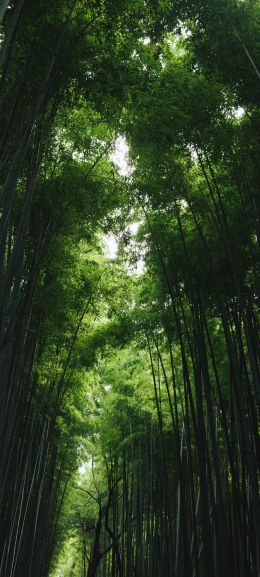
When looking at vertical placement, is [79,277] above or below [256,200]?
above

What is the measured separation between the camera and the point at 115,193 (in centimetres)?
463

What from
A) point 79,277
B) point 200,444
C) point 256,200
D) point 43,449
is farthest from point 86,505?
point 256,200

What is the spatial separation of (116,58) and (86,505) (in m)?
10.1

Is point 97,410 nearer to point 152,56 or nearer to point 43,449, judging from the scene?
point 43,449

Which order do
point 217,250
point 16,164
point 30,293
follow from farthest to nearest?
point 217,250 → point 30,293 → point 16,164

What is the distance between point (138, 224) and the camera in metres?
5.33

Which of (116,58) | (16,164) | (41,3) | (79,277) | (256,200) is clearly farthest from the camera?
(79,277)

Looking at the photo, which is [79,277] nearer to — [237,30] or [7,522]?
[7,522]

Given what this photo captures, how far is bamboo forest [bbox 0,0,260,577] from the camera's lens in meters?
2.93

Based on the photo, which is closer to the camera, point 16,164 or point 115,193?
point 16,164

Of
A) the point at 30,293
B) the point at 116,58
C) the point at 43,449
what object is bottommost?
the point at 43,449

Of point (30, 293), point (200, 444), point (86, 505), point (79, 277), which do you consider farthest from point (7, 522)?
point (86, 505)

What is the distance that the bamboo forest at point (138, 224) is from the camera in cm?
293

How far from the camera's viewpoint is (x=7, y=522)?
3781 millimetres
